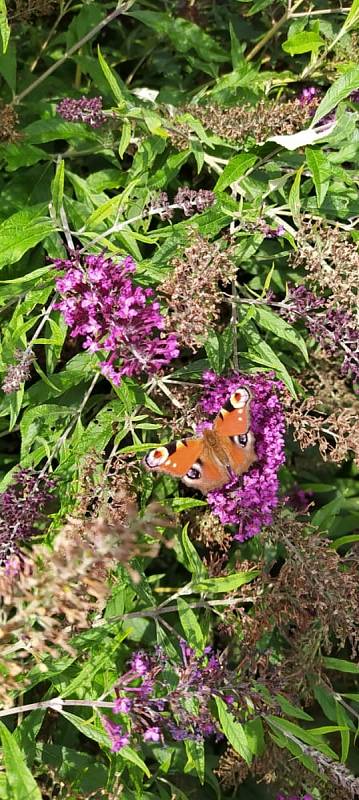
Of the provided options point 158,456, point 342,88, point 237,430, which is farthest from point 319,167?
point 158,456

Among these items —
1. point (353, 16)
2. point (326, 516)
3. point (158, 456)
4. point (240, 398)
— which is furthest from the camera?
point (326, 516)

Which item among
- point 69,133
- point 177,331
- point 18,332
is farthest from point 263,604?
point 69,133

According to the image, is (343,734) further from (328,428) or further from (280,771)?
(328,428)

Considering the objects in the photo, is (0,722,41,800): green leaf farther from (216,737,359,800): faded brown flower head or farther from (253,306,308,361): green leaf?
(253,306,308,361): green leaf

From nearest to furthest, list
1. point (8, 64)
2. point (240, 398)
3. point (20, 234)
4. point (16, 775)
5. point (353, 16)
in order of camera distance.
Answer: point (16, 775) → point (240, 398) → point (20, 234) → point (353, 16) → point (8, 64)

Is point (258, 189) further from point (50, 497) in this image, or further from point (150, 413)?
point (50, 497)

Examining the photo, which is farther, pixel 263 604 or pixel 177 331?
pixel 263 604

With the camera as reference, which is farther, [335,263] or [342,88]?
[335,263]
